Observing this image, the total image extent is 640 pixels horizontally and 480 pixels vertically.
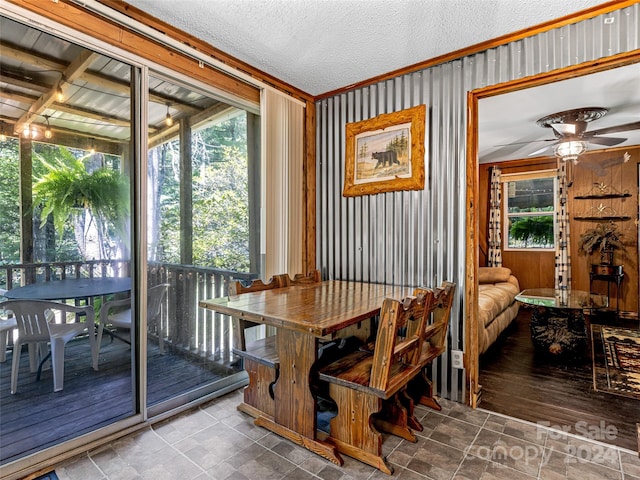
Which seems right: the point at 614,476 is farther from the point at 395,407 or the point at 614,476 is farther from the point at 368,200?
the point at 368,200

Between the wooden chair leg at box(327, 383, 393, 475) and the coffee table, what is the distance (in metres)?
2.44

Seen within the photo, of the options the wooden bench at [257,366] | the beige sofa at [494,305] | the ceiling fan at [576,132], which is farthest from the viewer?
the ceiling fan at [576,132]

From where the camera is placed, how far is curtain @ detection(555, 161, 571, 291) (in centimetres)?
539

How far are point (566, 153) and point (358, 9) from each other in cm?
304

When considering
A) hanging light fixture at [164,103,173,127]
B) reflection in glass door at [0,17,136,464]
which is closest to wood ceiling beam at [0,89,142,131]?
reflection in glass door at [0,17,136,464]

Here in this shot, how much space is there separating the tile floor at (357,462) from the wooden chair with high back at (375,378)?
0.09 m

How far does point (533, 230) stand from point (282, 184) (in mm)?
5107

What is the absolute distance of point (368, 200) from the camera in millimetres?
2900

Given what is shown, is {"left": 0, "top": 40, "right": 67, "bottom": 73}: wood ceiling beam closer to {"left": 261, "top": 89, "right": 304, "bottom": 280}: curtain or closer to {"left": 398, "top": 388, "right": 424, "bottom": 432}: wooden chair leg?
{"left": 261, "top": 89, "right": 304, "bottom": 280}: curtain

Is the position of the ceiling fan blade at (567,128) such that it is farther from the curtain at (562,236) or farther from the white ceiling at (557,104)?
the curtain at (562,236)

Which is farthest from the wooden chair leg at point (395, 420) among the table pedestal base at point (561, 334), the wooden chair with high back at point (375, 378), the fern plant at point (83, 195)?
the table pedestal base at point (561, 334)

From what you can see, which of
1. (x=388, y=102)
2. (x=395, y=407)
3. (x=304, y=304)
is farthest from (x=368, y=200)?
(x=395, y=407)

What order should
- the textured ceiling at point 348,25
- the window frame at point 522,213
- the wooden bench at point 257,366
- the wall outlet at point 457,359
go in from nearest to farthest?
the textured ceiling at point 348,25, the wooden bench at point 257,366, the wall outlet at point 457,359, the window frame at point 522,213

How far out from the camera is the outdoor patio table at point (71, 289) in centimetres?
172
